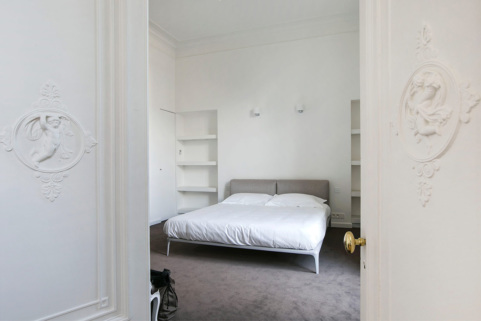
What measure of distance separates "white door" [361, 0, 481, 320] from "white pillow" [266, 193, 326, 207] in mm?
3218

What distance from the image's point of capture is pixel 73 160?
0.89 meters

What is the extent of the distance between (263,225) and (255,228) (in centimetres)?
9

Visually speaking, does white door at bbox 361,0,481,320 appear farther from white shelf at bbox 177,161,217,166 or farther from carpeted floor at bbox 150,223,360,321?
white shelf at bbox 177,161,217,166

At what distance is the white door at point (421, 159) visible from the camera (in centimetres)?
47

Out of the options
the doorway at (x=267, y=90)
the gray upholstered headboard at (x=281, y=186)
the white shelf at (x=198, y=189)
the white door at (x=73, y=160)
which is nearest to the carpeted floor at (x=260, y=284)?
the doorway at (x=267, y=90)

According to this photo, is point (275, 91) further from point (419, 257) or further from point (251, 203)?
point (419, 257)

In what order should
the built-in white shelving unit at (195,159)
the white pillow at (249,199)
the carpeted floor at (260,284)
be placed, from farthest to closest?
the built-in white shelving unit at (195,159)
the white pillow at (249,199)
the carpeted floor at (260,284)

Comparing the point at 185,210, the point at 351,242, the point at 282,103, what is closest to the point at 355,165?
the point at 282,103

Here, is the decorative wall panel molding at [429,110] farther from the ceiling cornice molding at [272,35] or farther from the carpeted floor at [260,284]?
the ceiling cornice molding at [272,35]

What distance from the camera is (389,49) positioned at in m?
0.81

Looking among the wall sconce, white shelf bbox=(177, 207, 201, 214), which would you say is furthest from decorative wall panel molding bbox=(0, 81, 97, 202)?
white shelf bbox=(177, 207, 201, 214)

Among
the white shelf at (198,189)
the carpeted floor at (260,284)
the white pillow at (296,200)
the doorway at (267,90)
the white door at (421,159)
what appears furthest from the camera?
the white shelf at (198,189)

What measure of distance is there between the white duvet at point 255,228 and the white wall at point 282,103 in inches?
54.7

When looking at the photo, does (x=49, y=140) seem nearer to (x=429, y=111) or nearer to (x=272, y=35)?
(x=429, y=111)
